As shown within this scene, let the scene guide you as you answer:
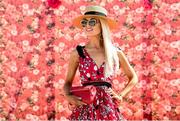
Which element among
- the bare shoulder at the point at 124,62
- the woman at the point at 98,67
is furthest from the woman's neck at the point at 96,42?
the bare shoulder at the point at 124,62

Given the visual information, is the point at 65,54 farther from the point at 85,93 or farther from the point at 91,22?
the point at 85,93

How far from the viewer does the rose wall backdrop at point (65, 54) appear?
4.89 metres

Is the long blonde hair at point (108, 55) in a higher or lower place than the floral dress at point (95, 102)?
higher

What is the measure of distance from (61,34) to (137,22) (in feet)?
2.99

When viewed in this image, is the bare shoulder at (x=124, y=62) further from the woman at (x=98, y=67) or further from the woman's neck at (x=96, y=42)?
the woman's neck at (x=96, y=42)

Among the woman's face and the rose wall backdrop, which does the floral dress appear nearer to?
the woman's face

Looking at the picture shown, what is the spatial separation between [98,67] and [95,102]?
18 centimetres

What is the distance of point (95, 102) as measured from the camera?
6.88 feet

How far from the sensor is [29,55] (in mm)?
5109

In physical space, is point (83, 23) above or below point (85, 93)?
above

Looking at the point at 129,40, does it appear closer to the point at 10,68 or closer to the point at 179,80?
the point at 179,80

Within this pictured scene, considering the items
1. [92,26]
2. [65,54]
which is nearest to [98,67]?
[92,26]

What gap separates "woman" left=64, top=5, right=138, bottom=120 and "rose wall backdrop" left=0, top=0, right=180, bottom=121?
2702 millimetres

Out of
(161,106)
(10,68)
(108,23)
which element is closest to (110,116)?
(108,23)
